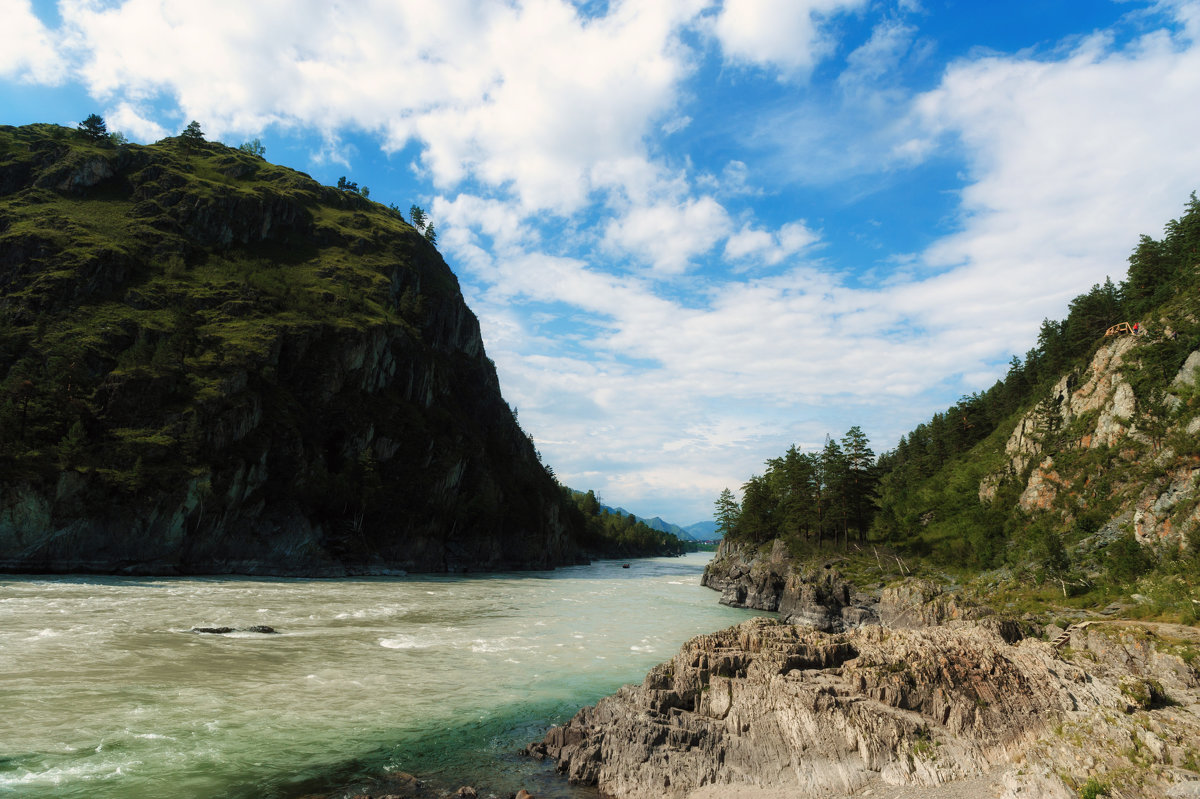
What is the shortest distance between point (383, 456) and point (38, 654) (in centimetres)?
7390

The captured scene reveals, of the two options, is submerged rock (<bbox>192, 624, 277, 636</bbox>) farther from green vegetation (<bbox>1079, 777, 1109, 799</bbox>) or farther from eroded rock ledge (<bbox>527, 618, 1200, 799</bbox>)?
green vegetation (<bbox>1079, 777, 1109, 799</bbox>)

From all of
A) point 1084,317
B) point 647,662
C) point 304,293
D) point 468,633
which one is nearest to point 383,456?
point 304,293

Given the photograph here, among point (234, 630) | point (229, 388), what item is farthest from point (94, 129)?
point (234, 630)

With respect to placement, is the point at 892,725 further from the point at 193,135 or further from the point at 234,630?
the point at 193,135

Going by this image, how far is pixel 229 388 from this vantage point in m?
74.2

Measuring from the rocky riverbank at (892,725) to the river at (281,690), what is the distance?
2179 mm

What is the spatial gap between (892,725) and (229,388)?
84.5 metres

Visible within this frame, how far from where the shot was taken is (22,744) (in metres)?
13.5

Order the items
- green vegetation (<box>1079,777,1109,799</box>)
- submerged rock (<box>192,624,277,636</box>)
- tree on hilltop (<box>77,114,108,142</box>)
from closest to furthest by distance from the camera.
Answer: green vegetation (<box>1079,777,1109,799</box>)
submerged rock (<box>192,624,277,636</box>)
tree on hilltop (<box>77,114,108,142</box>)

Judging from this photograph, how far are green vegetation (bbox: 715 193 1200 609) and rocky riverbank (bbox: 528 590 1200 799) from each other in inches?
657

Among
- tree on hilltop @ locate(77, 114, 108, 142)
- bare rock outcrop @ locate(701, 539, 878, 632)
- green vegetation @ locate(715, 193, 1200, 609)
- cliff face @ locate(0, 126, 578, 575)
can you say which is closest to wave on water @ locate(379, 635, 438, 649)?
bare rock outcrop @ locate(701, 539, 878, 632)

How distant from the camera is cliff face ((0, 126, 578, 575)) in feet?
198

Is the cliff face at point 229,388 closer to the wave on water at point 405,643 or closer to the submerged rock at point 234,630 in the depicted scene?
the submerged rock at point 234,630

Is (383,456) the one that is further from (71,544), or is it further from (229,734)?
(229,734)
